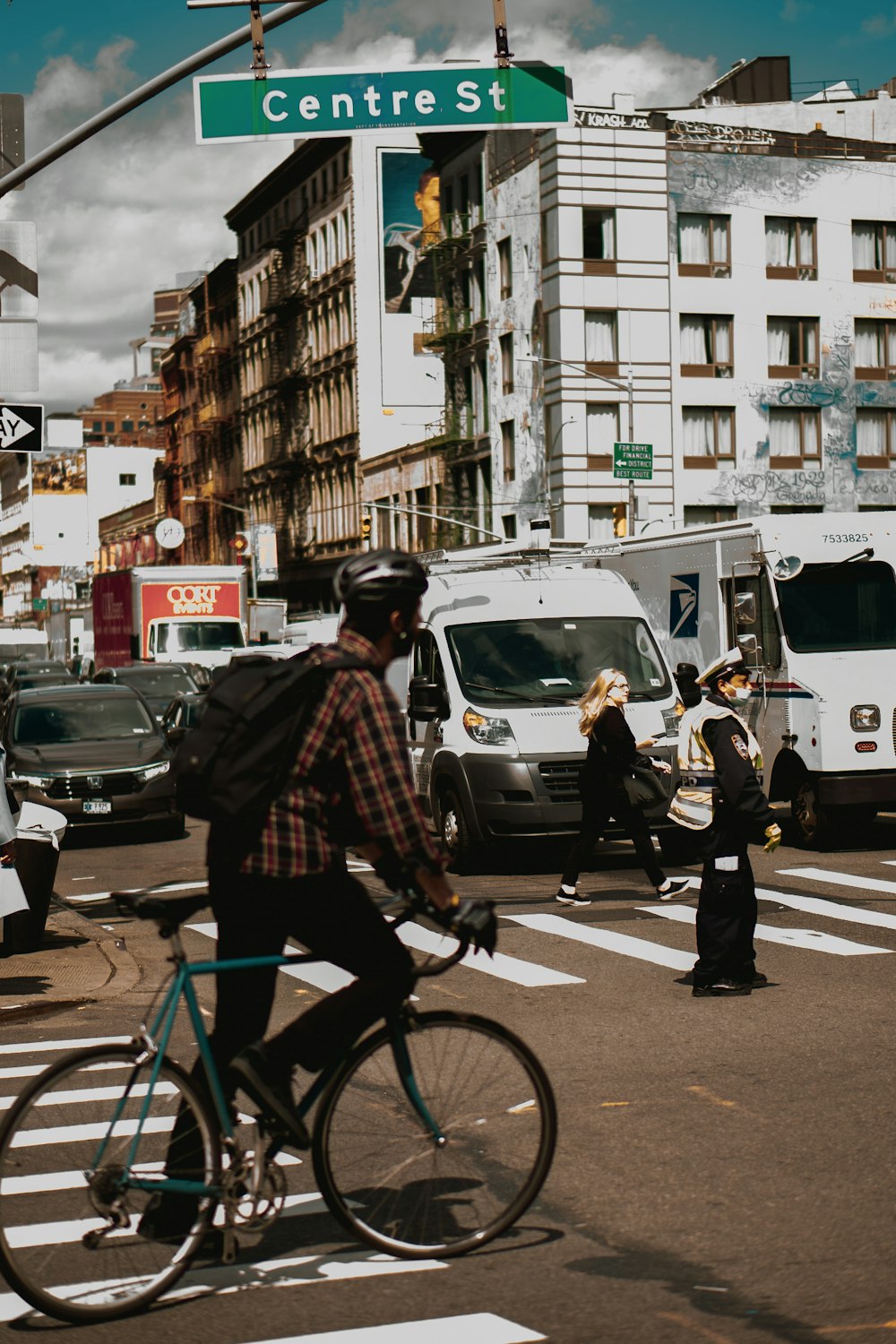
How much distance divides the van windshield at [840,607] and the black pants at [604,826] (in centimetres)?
369

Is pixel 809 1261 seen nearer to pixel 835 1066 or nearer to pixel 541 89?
pixel 835 1066

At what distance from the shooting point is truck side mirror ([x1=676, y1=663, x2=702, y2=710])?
1939 cm

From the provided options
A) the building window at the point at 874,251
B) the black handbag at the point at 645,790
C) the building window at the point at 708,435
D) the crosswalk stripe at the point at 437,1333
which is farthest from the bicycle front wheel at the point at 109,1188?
the building window at the point at 874,251

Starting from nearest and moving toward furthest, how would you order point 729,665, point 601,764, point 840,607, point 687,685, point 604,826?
point 729,665
point 601,764
point 604,826
point 840,607
point 687,685

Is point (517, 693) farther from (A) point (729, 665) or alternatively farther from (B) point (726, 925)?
(B) point (726, 925)

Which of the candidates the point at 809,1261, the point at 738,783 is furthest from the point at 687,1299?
the point at 738,783

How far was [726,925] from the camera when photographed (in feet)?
34.0

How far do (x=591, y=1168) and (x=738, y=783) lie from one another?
13.4ft

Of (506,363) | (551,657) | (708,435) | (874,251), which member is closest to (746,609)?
(551,657)

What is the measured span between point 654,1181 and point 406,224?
70019 mm

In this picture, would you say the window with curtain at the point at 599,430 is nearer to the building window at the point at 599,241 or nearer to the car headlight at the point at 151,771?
the building window at the point at 599,241

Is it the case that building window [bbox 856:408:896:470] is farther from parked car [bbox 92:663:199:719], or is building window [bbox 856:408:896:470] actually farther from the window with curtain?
parked car [bbox 92:663:199:719]

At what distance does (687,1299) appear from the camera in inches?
206

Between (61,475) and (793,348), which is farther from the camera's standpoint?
(61,475)
